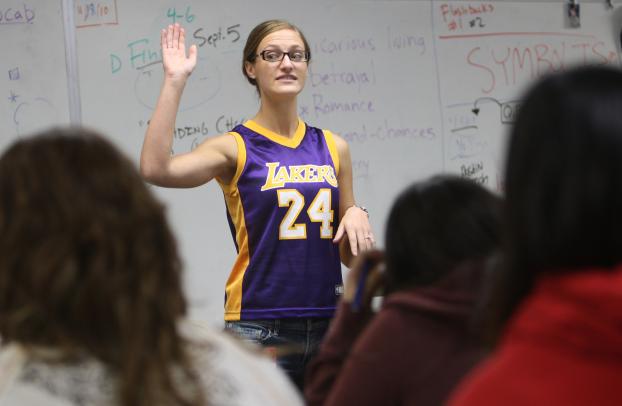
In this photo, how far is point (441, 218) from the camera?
4.27ft

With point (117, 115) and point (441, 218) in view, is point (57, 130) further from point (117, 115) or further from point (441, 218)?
point (117, 115)

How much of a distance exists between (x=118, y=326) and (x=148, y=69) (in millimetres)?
2306

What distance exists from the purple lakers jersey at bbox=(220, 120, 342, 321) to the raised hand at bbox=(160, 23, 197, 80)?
0.23 metres

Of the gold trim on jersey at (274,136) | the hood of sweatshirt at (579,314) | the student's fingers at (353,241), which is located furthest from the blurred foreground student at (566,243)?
the gold trim on jersey at (274,136)

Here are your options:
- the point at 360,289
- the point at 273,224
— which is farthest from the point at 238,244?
the point at 360,289

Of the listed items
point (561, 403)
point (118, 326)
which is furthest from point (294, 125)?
point (561, 403)

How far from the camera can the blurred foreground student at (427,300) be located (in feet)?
3.97

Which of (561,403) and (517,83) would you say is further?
(517,83)

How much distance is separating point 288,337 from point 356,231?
345 mm

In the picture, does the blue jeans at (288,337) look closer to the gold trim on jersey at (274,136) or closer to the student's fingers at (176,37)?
the gold trim on jersey at (274,136)

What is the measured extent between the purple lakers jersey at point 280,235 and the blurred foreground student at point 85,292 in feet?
4.02

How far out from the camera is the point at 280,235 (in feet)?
7.34

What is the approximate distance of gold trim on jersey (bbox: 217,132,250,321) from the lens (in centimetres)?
227

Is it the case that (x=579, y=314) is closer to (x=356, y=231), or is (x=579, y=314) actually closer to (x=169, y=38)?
(x=356, y=231)
